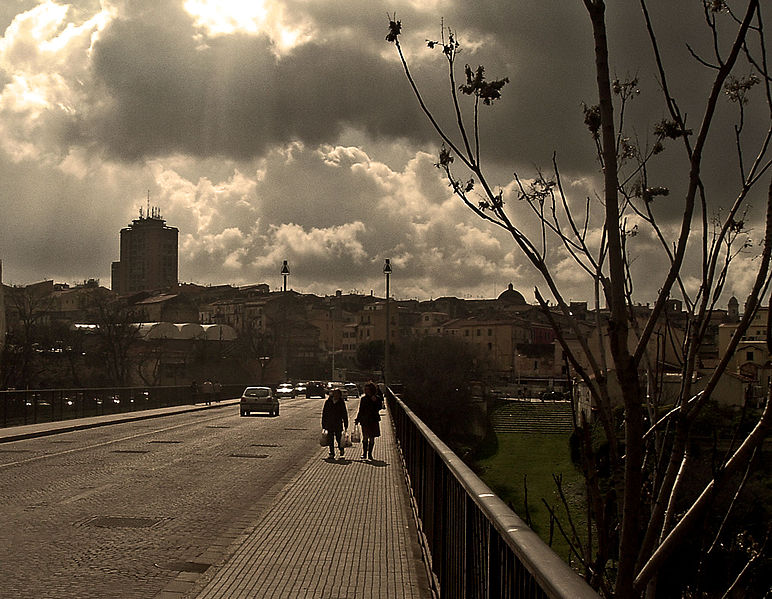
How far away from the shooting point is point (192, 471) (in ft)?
59.7

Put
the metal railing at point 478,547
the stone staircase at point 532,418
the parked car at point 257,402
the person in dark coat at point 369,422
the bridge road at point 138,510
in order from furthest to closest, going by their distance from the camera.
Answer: the stone staircase at point 532,418
the parked car at point 257,402
the person in dark coat at point 369,422
the bridge road at point 138,510
the metal railing at point 478,547

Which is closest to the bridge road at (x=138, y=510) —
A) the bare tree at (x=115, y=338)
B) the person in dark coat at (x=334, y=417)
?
the person in dark coat at (x=334, y=417)

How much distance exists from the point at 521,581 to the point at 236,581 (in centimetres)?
557

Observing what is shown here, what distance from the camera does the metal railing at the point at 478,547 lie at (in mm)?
2654

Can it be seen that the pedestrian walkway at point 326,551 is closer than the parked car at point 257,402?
Yes

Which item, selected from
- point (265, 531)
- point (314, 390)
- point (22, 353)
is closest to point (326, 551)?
point (265, 531)

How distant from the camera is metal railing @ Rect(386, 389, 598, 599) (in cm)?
265

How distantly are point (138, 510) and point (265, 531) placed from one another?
7.95 feet

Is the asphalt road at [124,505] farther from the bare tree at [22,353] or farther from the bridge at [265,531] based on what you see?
the bare tree at [22,353]

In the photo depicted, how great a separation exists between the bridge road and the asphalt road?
0.05 feet

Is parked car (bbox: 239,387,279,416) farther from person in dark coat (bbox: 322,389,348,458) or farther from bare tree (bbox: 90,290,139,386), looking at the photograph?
bare tree (bbox: 90,290,139,386)

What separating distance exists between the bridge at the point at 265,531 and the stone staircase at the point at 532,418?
58.7 meters

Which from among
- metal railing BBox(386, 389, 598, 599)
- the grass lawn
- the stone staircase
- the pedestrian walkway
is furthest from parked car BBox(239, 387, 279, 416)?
metal railing BBox(386, 389, 598, 599)

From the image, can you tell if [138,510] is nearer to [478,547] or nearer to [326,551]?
[326,551]
